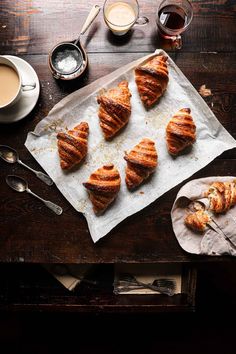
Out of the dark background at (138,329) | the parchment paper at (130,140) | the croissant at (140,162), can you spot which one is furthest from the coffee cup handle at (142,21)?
the dark background at (138,329)

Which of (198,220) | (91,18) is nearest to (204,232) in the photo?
(198,220)

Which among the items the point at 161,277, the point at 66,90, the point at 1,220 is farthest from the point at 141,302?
the point at 66,90

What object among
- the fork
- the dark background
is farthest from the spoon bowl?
the dark background

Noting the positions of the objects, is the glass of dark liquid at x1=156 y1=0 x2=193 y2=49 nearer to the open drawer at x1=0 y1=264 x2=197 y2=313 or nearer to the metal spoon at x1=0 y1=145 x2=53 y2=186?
the metal spoon at x1=0 y1=145 x2=53 y2=186

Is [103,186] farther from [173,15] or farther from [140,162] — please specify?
[173,15]

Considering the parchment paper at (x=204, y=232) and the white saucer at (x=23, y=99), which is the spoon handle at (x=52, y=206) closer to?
the white saucer at (x=23, y=99)

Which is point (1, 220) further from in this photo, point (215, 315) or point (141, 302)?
point (215, 315)

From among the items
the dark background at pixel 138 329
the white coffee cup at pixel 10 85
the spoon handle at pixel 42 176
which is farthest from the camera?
the dark background at pixel 138 329
